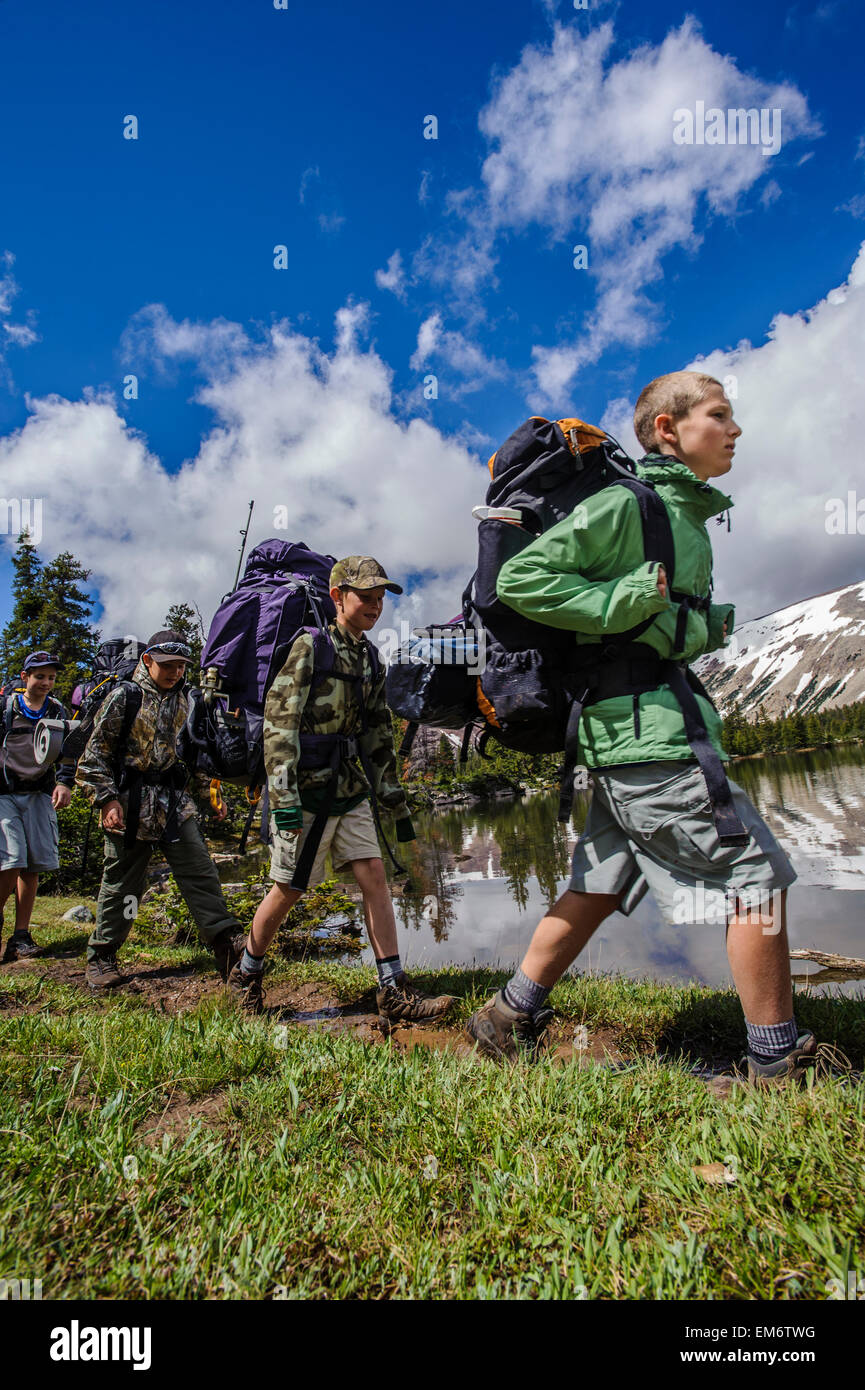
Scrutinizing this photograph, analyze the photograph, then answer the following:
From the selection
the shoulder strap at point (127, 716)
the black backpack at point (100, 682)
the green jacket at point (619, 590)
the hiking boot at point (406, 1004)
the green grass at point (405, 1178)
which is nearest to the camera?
the green grass at point (405, 1178)

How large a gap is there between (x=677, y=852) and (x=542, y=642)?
1.06 meters

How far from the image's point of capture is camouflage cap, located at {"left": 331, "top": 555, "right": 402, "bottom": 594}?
14.2ft

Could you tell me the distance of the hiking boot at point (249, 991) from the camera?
170 inches

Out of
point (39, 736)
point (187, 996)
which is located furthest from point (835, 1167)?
point (39, 736)

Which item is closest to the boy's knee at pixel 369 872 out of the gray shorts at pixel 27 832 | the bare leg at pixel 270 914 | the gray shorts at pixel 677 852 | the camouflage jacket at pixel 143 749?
the bare leg at pixel 270 914

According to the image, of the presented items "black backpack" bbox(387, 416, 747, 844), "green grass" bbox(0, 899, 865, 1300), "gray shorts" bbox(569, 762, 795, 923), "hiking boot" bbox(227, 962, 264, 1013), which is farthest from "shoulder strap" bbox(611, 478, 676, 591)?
"hiking boot" bbox(227, 962, 264, 1013)

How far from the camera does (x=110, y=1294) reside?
1.48 meters

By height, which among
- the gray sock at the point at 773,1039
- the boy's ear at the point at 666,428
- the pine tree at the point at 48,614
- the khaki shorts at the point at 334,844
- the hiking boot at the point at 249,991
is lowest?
the hiking boot at the point at 249,991

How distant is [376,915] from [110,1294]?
2.75 meters

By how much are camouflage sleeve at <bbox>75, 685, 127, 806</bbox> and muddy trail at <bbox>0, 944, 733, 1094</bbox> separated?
151 centimetres

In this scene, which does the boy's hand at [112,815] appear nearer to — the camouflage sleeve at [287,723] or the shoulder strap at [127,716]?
the shoulder strap at [127,716]

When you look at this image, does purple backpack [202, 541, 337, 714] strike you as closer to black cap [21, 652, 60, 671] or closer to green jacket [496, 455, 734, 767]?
green jacket [496, 455, 734, 767]

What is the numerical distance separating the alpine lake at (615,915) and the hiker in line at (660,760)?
2090mm

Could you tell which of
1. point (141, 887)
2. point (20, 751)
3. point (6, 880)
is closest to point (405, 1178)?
point (141, 887)
